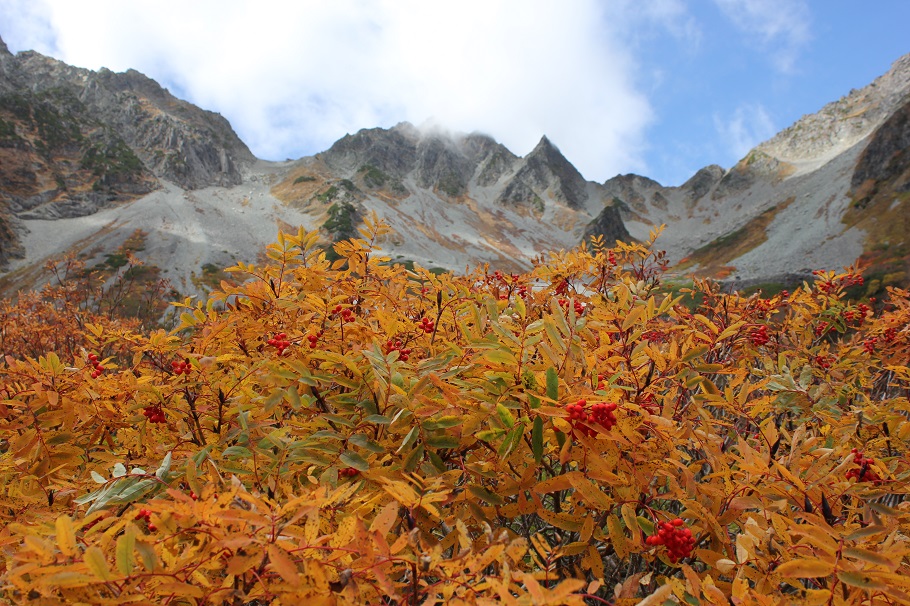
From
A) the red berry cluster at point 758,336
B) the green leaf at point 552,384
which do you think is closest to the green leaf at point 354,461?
the green leaf at point 552,384

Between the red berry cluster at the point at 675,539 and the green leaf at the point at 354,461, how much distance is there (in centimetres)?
108

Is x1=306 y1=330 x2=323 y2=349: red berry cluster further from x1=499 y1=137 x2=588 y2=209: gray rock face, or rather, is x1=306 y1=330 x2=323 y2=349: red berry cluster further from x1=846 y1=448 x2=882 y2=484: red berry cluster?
x1=499 y1=137 x2=588 y2=209: gray rock face

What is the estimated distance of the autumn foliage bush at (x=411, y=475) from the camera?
1.16 meters

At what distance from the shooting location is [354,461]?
1.63 metres

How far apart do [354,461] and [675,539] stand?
1243 mm

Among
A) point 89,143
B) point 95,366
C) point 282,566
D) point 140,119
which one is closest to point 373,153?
point 140,119

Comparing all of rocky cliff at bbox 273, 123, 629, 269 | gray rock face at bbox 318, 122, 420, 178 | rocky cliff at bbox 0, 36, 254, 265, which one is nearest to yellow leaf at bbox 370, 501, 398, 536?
rocky cliff at bbox 273, 123, 629, 269

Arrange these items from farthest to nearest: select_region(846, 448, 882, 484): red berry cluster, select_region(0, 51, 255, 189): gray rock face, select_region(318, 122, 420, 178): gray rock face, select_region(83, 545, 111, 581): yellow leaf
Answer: select_region(318, 122, 420, 178): gray rock face < select_region(0, 51, 255, 189): gray rock face < select_region(846, 448, 882, 484): red berry cluster < select_region(83, 545, 111, 581): yellow leaf

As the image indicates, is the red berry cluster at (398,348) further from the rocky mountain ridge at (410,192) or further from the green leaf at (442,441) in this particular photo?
the rocky mountain ridge at (410,192)

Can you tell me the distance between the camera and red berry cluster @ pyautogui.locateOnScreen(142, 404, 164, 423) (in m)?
2.29

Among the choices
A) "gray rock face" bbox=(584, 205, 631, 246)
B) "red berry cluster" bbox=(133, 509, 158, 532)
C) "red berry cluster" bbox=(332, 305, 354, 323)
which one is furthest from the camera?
"gray rock face" bbox=(584, 205, 631, 246)

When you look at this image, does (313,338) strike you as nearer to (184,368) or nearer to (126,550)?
(184,368)

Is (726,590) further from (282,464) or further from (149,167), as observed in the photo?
(149,167)

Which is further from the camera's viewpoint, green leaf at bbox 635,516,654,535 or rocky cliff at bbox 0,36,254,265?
rocky cliff at bbox 0,36,254,265
